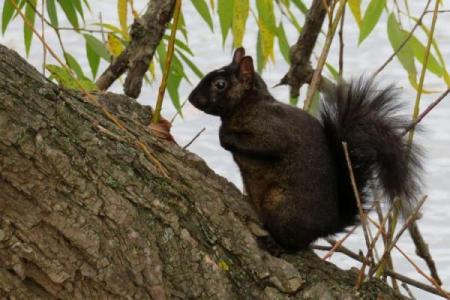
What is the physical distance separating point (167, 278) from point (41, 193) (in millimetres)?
243

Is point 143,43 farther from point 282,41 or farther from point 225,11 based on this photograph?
point 282,41

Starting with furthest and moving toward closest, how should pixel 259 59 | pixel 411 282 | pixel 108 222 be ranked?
pixel 259 59 < pixel 411 282 < pixel 108 222

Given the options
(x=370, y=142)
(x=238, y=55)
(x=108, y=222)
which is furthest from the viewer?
(x=238, y=55)

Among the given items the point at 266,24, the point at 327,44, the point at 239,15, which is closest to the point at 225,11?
the point at 239,15

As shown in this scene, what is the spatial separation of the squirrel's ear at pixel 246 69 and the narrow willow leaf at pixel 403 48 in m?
0.36

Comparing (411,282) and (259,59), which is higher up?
(259,59)

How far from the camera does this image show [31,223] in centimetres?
133

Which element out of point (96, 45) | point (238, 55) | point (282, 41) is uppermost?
point (282, 41)

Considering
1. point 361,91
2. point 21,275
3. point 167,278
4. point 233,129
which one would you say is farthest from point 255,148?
point 21,275

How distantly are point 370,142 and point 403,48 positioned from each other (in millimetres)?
396

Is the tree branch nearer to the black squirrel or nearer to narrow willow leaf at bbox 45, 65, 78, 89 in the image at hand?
the black squirrel

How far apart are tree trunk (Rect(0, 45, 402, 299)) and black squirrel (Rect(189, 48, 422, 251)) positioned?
273 mm

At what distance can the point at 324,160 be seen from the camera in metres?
1.99

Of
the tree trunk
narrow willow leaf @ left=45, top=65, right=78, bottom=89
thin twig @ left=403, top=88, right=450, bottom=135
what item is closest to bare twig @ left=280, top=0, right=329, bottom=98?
thin twig @ left=403, top=88, right=450, bottom=135
